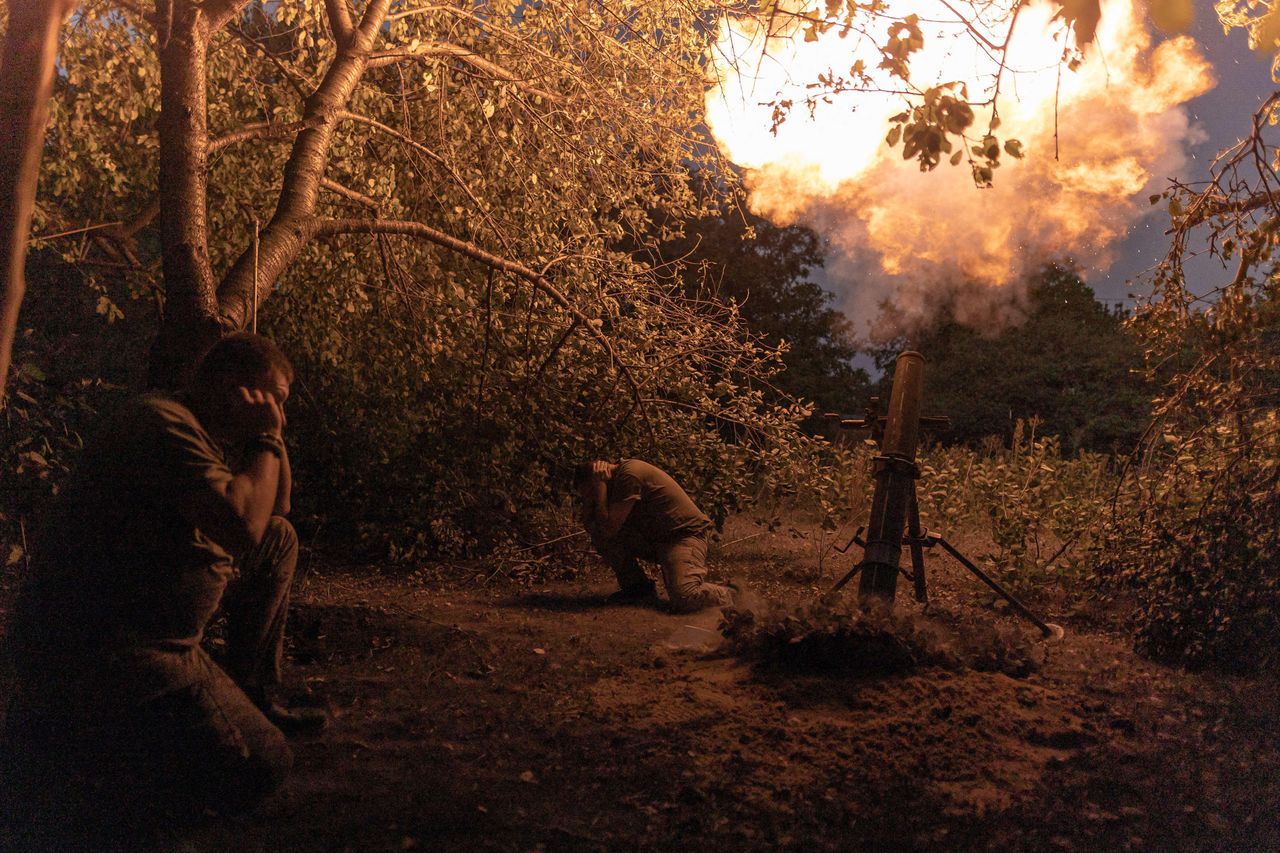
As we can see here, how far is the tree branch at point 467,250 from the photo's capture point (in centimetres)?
609

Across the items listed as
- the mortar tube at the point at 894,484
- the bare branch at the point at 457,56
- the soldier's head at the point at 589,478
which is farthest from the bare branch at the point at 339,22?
the mortar tube at the point at 894,484

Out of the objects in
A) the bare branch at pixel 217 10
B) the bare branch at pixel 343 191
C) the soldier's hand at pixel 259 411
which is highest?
the bare branch at pixel 217 10

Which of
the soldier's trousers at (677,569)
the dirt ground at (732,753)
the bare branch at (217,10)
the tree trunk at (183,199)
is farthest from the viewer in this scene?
the soldier's trousers at (677,569)

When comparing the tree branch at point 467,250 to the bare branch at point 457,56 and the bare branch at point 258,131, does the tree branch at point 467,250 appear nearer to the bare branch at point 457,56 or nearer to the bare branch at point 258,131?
the bare branch at point 258,131

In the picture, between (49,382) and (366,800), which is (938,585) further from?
(49,382)

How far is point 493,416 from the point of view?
27.5 ft

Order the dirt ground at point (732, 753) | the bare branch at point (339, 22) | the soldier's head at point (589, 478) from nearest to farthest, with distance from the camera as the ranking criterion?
the dirt ground at point (732, 753) → the bare branch at point (339, 22) → the soldier's head at point (589, 478)

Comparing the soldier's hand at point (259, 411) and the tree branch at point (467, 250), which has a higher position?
the tree branch at point (467, 250)

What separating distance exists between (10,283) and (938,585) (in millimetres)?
7525

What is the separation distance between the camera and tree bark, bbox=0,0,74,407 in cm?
252

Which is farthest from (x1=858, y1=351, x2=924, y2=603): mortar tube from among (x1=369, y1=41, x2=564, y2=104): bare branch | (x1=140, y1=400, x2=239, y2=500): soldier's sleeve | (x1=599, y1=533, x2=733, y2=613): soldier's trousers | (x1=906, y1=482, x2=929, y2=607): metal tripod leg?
(x1=140, y1=400, x2=239, y2=500): soldier's sleeve

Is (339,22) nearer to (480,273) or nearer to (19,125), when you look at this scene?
(480,273)

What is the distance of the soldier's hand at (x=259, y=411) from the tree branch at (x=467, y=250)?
10.0 feet

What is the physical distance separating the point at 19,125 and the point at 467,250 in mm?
4217
